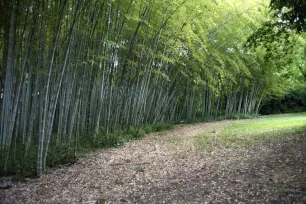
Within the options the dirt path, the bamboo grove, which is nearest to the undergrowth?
the bamboo grove

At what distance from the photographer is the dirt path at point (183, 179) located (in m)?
2.87

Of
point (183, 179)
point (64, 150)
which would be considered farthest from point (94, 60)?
point (183, 179)

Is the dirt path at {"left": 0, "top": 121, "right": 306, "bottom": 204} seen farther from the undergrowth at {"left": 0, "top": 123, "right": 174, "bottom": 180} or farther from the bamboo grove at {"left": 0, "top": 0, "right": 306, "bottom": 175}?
the bamboo grove at {"left": 0, "top": 0, "right": 306, "bottom": 175}

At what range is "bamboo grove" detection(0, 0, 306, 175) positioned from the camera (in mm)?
4270

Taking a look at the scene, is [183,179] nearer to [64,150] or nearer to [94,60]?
[64,150]

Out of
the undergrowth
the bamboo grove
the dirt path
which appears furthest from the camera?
the bamboo grove

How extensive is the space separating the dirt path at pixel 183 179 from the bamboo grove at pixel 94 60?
0.61 m

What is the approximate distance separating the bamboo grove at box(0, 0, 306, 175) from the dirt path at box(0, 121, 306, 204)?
24.2 inches

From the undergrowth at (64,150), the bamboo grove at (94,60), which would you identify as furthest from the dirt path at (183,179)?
the bamboo grove at (94,60)

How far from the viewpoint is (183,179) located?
3516 mm

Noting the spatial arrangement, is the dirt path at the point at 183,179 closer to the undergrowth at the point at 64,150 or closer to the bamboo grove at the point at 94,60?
the undergrowth at the point at 64,150

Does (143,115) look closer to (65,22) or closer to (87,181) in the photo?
(65,22)

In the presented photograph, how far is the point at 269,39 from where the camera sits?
179 inches

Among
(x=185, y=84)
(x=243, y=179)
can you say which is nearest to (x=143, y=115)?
(x=185, y=84)
